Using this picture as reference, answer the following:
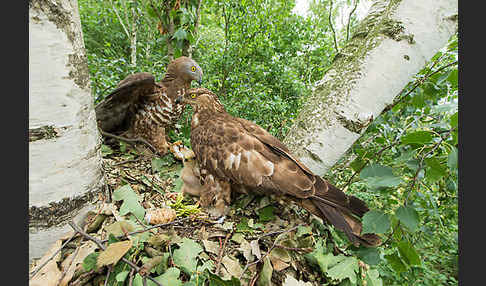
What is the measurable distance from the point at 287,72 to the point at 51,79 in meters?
3.82

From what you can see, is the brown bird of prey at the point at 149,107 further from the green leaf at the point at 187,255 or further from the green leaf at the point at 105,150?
the green leaf at the point at 187,255

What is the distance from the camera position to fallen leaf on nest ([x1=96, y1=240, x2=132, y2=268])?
76 centimetres

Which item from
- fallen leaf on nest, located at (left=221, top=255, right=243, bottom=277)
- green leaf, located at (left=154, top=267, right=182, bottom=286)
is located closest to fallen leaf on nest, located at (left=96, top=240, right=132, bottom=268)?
green leaf, located at (left=154, top=267, right=182, bottom=286)

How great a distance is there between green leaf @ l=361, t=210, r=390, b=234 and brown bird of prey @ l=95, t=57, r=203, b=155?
1.41 meters

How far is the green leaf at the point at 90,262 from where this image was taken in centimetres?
76

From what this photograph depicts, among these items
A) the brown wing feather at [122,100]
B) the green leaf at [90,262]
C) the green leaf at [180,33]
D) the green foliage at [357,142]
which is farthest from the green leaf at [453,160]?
the green leaf at [180,33]

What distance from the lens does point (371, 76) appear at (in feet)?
3.42

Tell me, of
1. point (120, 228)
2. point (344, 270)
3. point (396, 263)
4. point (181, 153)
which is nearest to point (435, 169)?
point (396, 263)

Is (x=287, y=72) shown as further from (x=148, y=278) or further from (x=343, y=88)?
(x=148, y=278)

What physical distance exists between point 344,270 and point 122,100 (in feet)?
5.78

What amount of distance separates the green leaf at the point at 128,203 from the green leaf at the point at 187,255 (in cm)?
25

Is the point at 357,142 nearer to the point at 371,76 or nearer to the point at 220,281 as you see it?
the point at 371,76

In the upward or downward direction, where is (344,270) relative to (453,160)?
downward

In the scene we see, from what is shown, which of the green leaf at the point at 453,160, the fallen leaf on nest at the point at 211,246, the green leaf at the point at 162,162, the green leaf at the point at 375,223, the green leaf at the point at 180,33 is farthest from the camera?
the green leaf at the point at 180,33
